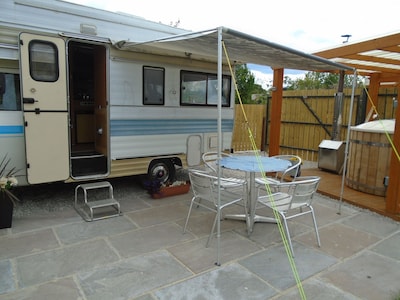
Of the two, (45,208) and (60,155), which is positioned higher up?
(60,155)

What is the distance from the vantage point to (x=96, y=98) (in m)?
5.22

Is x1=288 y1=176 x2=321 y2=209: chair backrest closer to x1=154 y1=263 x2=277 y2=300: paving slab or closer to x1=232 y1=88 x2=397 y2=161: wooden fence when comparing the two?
x1=154 y1=263 x2=277 y2=300: paving slab

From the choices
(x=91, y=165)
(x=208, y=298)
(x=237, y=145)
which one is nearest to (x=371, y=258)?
(x=208, y=298)

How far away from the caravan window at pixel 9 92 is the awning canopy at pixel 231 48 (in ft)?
4.78

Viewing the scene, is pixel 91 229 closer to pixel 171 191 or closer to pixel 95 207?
pixel 95 207

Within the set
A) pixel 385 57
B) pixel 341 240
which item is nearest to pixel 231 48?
pixel 341 240

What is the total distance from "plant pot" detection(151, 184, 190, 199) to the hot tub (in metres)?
3.08

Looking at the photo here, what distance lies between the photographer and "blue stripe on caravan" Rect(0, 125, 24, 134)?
3.96m

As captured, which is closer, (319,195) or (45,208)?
(45,208)

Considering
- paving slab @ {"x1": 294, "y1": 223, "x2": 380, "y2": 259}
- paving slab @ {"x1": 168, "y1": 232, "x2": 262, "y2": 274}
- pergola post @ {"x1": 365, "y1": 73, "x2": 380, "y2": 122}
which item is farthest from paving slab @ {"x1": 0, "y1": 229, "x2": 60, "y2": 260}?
pergola post @ {"x1": 365, "y1": 73, "x2": 380, "y2": 122}

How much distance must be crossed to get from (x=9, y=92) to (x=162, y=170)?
2.60m

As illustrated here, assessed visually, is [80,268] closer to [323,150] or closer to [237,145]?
[323,150]

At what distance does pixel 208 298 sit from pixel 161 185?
2853 mm

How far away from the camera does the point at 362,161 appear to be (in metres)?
5.45
